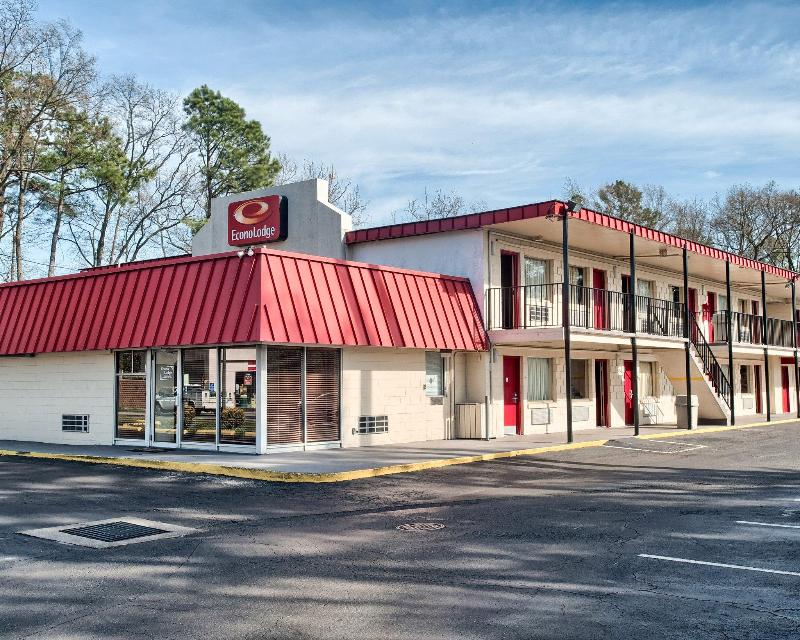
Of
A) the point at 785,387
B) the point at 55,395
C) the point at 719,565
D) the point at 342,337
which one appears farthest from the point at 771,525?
the point at 785,387

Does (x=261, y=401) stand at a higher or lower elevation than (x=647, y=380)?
lower

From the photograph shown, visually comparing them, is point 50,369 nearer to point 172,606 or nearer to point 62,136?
point 172,606

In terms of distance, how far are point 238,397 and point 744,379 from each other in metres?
26.3

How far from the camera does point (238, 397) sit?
17.0m

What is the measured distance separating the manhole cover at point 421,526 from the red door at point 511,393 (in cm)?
1255

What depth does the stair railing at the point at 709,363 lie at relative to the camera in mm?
27109

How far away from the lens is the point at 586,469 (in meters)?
15.4

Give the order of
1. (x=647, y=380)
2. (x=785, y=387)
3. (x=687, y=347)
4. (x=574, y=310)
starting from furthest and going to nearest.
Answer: (x=785, y=387)
(x=647, y=380)
(x=574, y=310)
(x=687, y=347)

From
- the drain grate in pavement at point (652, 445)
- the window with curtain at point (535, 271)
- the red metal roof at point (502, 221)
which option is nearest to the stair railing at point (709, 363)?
the red metal roof at point (502, 221)

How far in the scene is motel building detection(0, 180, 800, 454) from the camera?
17.0 m

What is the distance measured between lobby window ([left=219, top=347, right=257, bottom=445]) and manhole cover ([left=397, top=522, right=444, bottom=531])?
7698 millimetres

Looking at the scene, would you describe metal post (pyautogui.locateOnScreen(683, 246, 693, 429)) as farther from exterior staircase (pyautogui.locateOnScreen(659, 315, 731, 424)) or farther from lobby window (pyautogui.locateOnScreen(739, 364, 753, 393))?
lobby window (pyautogui.locateOnScreen(739, 364, 753, 393))

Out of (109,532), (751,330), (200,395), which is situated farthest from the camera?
(751,330)

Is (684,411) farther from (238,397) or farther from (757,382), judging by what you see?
(757,382)
